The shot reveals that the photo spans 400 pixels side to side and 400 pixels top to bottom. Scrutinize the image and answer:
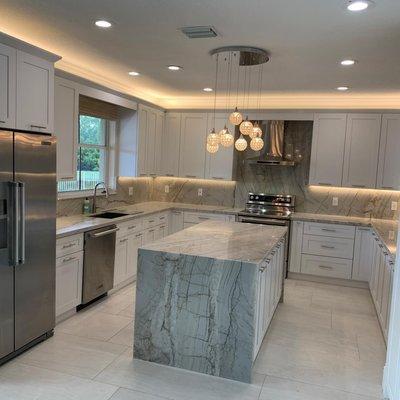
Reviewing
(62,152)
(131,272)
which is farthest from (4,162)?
(131,272)

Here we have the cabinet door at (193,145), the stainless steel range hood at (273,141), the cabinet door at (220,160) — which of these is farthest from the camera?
the cabinet door at (193,145)

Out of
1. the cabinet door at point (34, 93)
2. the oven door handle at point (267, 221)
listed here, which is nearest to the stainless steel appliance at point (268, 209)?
the oven door handle at point (267, 221)

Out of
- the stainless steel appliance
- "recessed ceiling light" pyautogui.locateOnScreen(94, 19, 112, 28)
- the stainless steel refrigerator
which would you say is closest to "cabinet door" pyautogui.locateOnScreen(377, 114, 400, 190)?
the stainless steel appliance

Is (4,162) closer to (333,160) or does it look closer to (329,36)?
(329,36)

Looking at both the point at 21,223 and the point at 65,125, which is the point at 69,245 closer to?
→ the point at 21,223

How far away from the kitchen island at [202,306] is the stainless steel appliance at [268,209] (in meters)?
2.24

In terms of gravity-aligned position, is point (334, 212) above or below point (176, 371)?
above

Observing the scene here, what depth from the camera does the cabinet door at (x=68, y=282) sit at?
350 centimetres

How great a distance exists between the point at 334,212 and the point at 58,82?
416 centimetres

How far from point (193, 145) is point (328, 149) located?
80.2 inches

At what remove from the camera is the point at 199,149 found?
605 centimetres

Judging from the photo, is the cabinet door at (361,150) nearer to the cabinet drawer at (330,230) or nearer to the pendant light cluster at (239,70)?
the cabinet drawer at (330,230)

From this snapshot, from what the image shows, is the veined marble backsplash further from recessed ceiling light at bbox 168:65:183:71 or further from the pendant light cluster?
recessed ceiling light at bbox 168:65:183:71

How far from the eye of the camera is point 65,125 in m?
3.94
